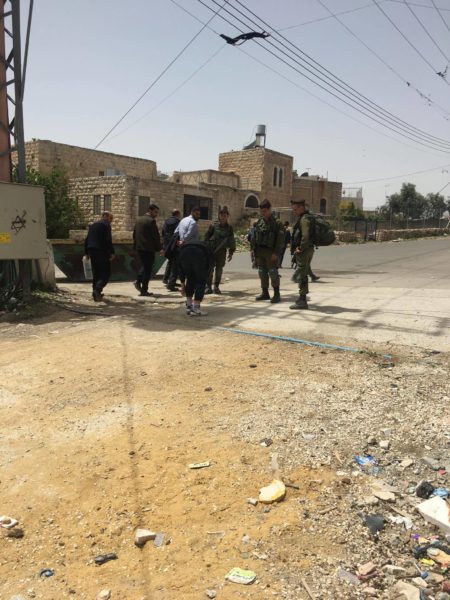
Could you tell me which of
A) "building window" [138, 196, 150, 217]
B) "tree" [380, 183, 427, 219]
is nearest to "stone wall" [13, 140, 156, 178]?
"building window" [138, 196, 150, 217]

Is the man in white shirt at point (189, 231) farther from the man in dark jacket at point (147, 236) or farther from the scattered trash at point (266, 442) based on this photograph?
the scattered trash at point (266, 442)

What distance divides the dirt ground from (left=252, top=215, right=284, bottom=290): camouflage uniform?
286 cm

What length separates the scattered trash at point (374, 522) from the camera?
2377 millimetres

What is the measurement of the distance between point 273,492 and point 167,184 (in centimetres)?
2743

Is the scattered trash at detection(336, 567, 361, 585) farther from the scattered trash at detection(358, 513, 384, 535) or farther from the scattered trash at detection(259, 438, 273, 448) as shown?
the scattered trash at detection(259, 438, 273, 448)

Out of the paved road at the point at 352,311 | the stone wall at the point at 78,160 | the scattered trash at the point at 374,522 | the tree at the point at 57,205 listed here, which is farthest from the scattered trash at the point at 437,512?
the stone wall at the point at 78,160

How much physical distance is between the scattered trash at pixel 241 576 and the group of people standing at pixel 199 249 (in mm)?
4731

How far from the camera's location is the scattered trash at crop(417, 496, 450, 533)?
2.36 meters

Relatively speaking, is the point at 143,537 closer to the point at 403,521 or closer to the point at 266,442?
the point at 266,442

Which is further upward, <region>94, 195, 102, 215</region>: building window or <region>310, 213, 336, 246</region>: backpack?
<region>94, 195, 102, 215</region>: building window

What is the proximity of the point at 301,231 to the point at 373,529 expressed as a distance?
5.16m

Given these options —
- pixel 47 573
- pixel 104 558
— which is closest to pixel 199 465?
pixel 104 558

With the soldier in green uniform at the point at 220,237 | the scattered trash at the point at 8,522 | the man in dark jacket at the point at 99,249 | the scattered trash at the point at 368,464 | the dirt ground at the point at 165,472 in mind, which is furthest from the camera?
the soldier in green uniform at the point at 220,237

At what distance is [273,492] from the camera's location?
8.70 feet
